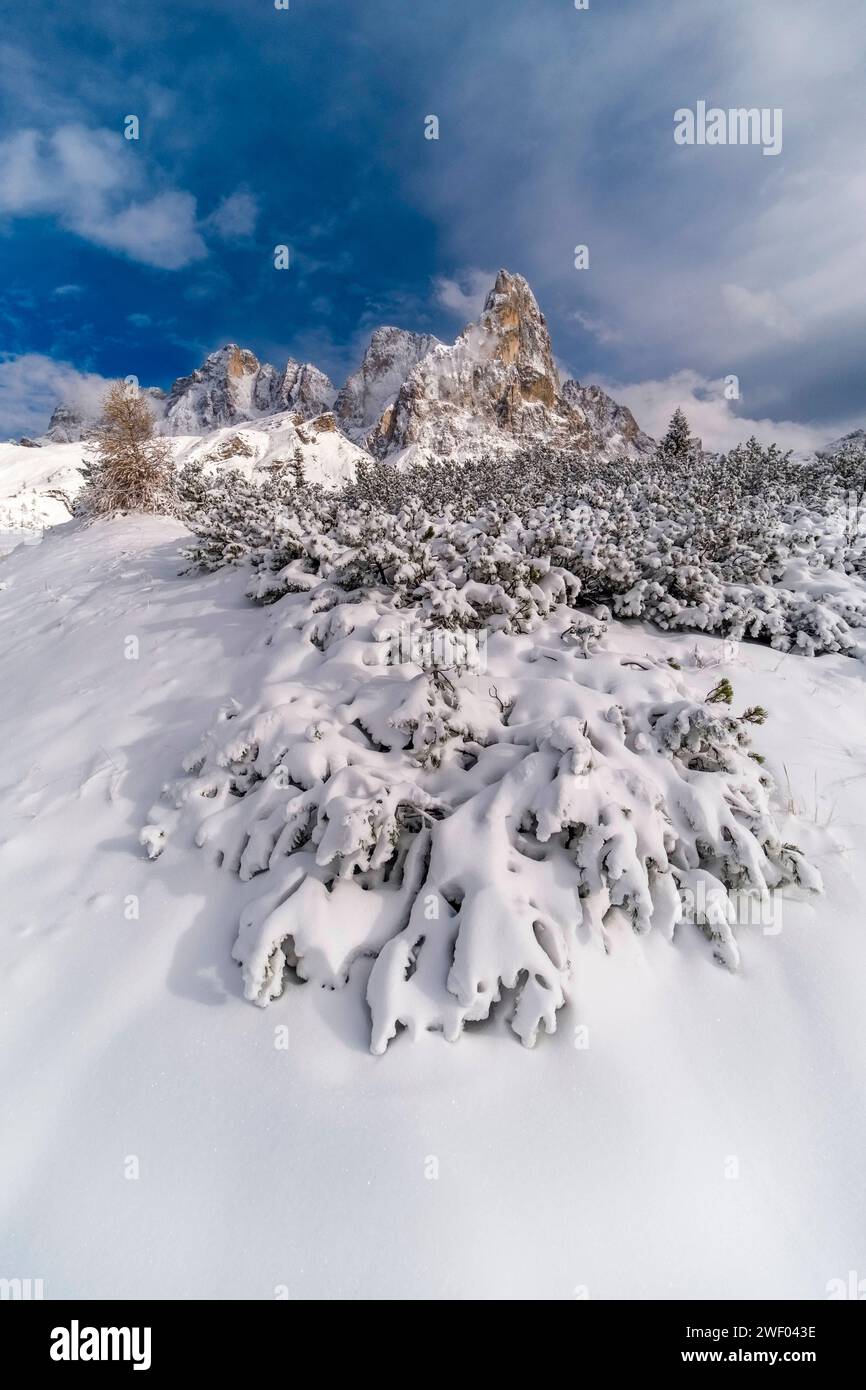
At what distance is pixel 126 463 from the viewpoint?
13.1m

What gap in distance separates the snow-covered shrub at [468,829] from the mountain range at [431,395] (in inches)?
4151

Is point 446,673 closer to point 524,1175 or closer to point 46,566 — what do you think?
point 524,1175

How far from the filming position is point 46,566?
10453 millimetres

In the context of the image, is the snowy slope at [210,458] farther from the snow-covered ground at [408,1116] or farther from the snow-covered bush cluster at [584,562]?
the snow-covered ground at [408,1116]

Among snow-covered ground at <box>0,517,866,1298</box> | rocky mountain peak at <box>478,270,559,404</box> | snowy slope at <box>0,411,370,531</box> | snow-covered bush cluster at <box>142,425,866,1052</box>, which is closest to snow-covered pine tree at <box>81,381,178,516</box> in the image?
snow-covered bush cluster at <box>142,425,866,1052</box>

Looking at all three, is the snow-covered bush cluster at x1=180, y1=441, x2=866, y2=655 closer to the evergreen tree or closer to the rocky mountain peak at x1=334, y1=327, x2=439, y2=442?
the evergreen tree

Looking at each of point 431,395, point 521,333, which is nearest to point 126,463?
point 431,395

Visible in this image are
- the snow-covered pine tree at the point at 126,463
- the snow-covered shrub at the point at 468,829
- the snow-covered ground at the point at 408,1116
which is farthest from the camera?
the snow-covered pine tree at the point at 126,463

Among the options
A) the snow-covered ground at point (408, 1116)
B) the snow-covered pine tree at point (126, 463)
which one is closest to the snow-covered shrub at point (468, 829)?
the snow-covered ground at point (408, 1116)

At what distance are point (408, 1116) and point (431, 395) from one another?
12100cm

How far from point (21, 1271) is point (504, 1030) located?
183 centimetres

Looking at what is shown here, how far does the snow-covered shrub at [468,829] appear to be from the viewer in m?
2.30

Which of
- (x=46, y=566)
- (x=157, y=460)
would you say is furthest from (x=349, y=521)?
(x=157, y=460)

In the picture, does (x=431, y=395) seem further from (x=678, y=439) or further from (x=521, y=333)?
(x=678, y=439)
